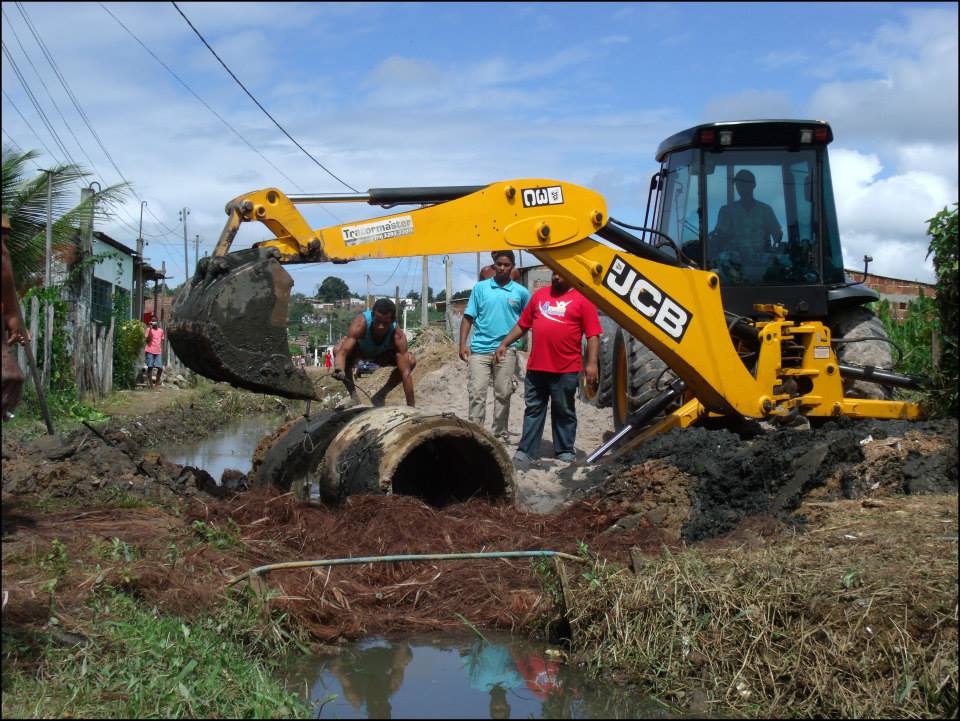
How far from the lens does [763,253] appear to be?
9.81 metres

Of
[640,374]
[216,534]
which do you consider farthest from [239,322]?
[640,374]

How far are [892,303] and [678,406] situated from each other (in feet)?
46.9

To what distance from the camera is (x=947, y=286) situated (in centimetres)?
748

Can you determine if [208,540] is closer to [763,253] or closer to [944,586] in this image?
[944,586]

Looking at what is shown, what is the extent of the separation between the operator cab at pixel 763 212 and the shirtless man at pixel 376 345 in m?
2.66

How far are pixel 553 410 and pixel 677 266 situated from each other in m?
2.01

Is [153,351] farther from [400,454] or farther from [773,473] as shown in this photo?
[773,473]

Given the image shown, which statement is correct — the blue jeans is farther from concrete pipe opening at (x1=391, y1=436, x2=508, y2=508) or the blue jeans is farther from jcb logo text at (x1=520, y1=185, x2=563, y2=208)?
jcb logo text at (x1=520, y1=185, x2=563, y2=208)

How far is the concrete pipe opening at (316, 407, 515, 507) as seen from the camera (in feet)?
25.2

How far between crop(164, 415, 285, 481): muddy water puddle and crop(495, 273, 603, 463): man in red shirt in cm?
333

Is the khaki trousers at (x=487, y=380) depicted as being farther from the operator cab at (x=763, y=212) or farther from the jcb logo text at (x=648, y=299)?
the jcb logo text at (x=648, y=299)

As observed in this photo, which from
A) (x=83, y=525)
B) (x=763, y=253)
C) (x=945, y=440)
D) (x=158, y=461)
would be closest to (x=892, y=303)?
(x=763, y=253)

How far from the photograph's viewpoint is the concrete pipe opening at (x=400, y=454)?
7668mm

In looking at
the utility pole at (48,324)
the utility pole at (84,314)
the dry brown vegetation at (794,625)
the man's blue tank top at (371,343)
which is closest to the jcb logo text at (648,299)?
the man's blue tank top at (371,343)
